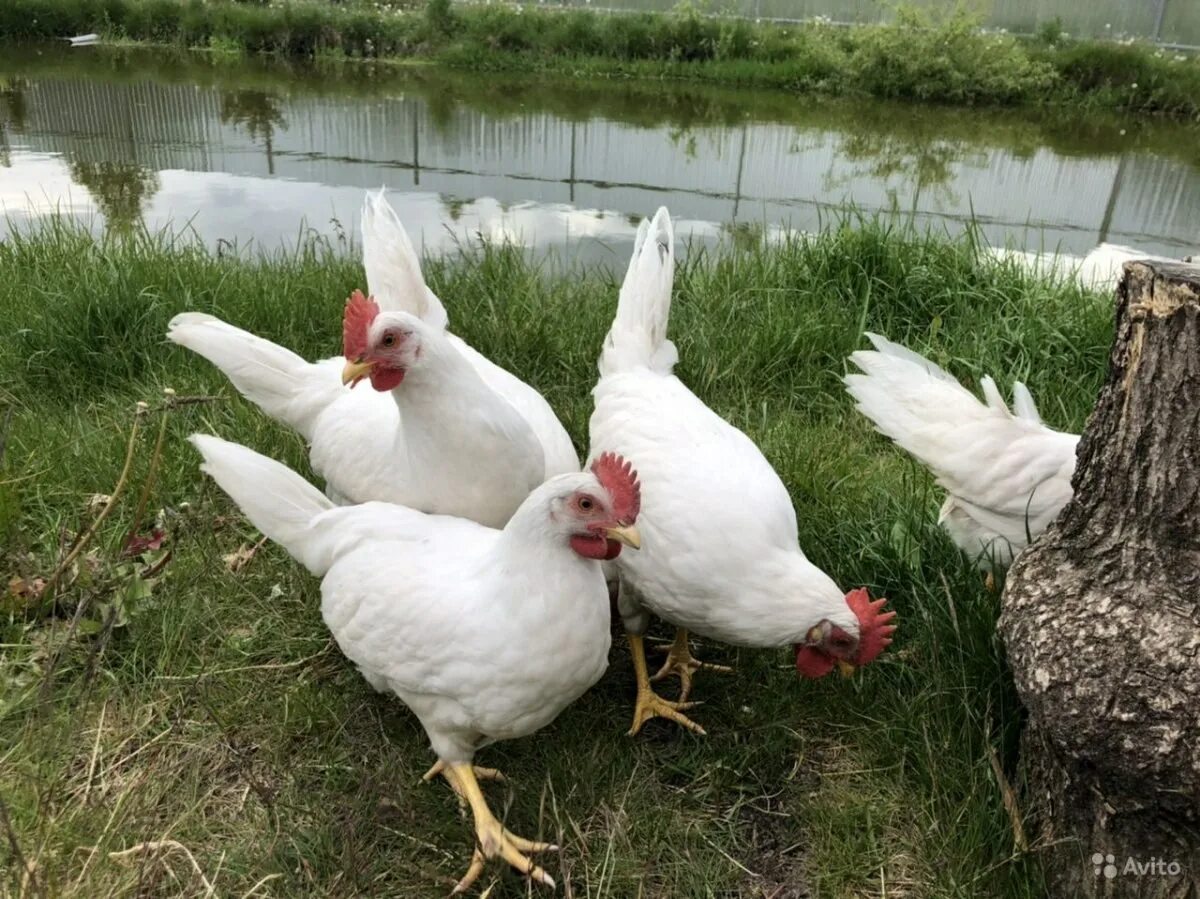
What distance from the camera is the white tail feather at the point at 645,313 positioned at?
292 centimetres

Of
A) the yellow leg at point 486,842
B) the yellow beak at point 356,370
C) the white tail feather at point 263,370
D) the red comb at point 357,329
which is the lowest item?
the yellow leg at point 486,842

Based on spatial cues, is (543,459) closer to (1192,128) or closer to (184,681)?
(184,681)

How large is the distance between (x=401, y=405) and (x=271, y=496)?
421mm

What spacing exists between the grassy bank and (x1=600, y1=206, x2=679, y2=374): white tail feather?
1085 centimetres

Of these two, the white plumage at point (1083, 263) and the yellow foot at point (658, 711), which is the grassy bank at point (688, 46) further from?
the yellow foot at point (658, 711)

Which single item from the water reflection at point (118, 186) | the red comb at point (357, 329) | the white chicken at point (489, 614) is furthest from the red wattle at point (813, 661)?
the water reflection at point (118, 186)

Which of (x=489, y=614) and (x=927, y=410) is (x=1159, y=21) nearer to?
(x=927, y=410)

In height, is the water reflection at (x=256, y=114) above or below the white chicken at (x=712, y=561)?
above

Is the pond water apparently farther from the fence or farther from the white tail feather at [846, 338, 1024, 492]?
the fence

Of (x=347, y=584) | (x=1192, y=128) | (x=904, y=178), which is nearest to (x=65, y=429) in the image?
(x=347, y=584)

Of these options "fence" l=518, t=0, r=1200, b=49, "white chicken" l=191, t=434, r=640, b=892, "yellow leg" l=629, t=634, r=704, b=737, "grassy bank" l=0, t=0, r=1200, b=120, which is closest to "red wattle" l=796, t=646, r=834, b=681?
"yellow leg" l=629, t=634, r=704, b=737

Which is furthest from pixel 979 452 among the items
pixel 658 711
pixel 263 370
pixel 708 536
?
A: pixel 263 370

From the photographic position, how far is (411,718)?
2.41 meters

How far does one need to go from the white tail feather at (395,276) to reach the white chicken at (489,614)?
1.01 metres
